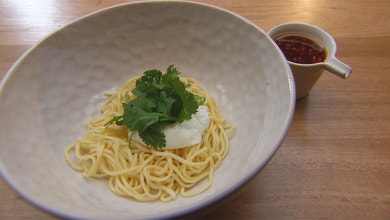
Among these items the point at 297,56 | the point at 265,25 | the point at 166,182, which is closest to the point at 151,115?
the point at 166,182

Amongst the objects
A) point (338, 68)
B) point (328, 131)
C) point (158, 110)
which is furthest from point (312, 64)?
point (158, 110)

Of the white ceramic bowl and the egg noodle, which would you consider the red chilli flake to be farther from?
the egg noodle

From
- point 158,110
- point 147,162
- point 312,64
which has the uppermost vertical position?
point 312,64

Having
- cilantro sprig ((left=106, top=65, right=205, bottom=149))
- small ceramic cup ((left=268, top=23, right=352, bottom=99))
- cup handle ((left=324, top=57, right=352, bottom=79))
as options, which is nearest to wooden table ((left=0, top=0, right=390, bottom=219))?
small ceramic cup ((left=268, top=23, right=352, bottom=99))

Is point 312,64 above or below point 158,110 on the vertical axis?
above

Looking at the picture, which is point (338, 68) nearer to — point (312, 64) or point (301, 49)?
point (312, 64)

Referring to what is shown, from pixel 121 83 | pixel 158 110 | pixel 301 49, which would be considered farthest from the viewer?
pixel 121 83
